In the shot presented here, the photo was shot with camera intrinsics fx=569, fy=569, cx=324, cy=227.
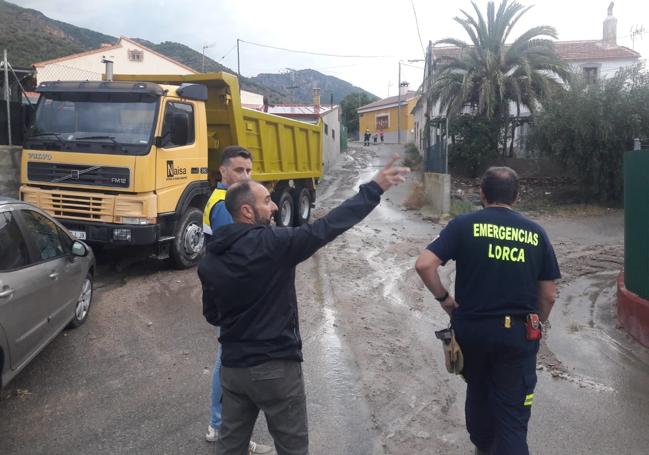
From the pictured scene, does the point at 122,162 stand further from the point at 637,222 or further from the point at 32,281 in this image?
the point at 637,222

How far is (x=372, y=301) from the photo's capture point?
7145 mm

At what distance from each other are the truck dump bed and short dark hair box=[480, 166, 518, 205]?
21.4 ft

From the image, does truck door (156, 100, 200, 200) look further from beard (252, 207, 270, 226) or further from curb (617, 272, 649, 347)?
curb (617, 272, 649, 347)

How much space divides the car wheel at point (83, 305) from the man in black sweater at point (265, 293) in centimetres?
369

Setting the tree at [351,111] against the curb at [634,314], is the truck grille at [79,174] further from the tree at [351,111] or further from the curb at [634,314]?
the tree at [351,111]

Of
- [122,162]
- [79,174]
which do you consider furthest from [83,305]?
[79,174]

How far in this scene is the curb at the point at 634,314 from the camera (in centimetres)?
548

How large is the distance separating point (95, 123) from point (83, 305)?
284cm

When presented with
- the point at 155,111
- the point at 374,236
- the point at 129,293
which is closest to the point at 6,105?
the point at 155,111

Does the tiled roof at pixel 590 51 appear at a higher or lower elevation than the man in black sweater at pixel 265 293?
higher

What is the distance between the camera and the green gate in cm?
551

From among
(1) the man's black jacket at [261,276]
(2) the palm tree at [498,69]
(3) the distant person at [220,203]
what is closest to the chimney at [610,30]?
(2) the palm tree at [498,69]

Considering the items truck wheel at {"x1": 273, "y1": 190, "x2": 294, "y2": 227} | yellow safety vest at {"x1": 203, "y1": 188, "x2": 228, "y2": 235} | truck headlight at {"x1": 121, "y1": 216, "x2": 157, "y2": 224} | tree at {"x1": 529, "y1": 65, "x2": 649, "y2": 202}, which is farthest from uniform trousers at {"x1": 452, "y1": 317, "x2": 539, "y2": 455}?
tree at {"x1": 529, "y1": 65, "x2": 649, "y2": 202}

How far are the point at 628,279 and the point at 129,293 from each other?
583 cm
